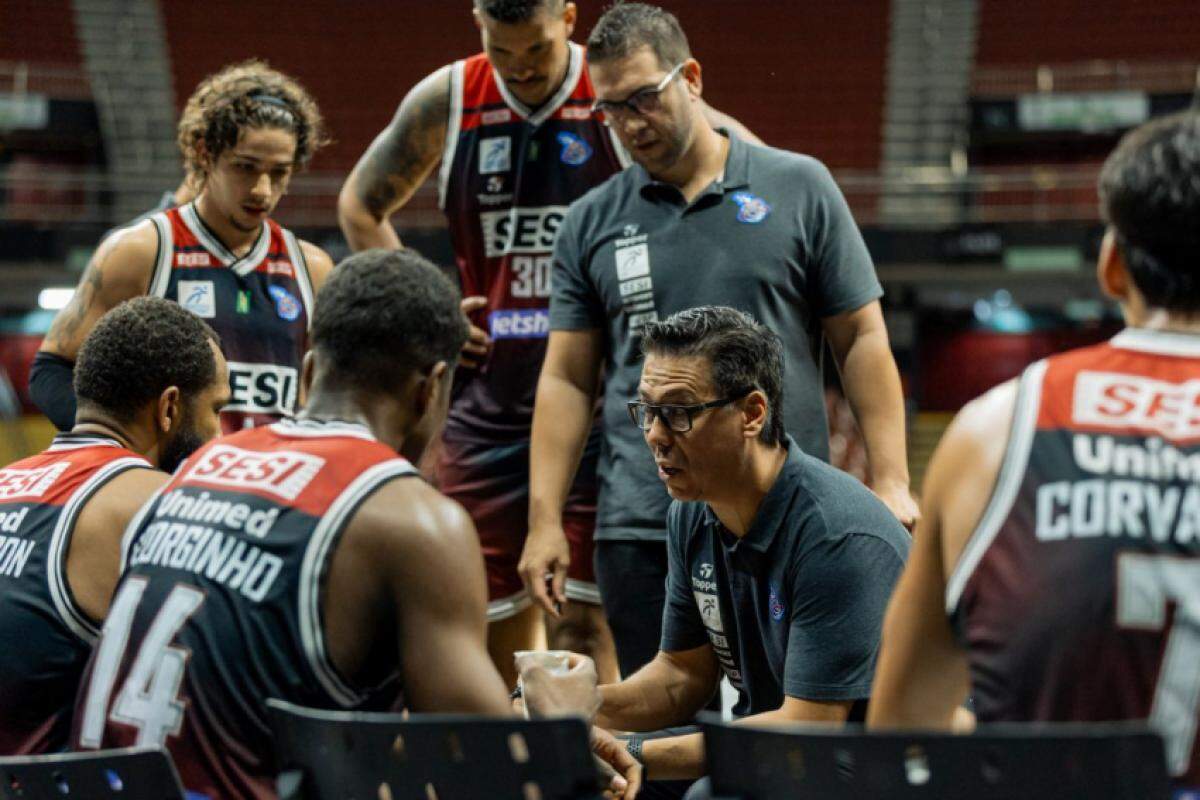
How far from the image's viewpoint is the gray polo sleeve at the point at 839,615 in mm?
2846

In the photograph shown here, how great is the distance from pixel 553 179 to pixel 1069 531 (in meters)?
2.78

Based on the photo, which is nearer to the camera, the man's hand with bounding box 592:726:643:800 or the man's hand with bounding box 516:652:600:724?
the man's hand with bounding box 516:652:600:724

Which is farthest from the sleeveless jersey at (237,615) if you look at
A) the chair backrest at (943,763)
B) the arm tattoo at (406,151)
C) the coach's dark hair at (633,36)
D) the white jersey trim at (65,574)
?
the arm tattoo at (406,151)

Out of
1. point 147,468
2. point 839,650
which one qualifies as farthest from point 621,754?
point 147,468

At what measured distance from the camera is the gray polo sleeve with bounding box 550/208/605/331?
3979 millimetres

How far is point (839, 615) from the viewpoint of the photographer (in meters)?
2.87

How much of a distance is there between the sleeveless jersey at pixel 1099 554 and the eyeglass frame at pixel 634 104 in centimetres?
202

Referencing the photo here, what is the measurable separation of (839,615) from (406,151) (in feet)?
7.39

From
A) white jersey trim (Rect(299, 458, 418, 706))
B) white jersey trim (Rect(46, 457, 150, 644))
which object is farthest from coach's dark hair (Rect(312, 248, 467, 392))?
white jersey trim (Rect(46, 457, 150, 644))

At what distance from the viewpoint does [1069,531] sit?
1.78 meters

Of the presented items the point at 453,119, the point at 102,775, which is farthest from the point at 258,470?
the point at 453,119

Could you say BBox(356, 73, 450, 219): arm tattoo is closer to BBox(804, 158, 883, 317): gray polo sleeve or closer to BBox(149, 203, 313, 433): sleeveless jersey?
BBox(149, 203, 313, 433): sleeveless jersey

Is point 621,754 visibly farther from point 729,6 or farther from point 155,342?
point 729,6

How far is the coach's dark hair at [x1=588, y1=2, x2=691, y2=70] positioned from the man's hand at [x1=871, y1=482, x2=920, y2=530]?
1159 mm
